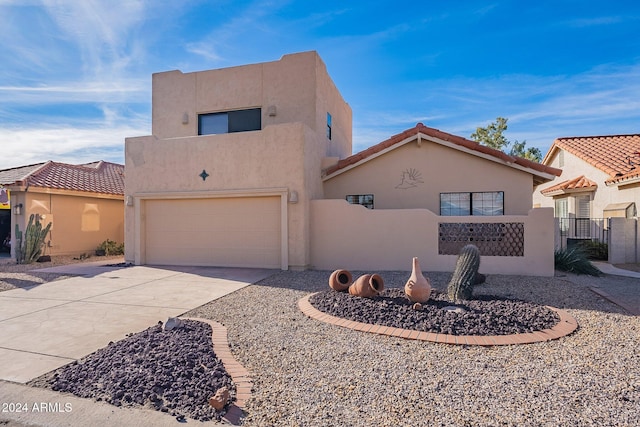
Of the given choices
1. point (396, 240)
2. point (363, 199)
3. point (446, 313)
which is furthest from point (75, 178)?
point (446, 313)

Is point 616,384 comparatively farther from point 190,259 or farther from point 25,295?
point 190,259

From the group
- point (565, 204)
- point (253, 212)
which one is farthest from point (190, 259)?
point (565, 204)

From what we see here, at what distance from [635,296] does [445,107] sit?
17.6 meters

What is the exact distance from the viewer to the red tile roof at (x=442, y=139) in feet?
41.9

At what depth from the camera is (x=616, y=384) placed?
3.78m

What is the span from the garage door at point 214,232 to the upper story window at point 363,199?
3.57 metres

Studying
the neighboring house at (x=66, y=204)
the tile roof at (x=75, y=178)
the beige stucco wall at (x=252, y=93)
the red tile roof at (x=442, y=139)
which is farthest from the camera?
the tile roof at (x=75, y=178)

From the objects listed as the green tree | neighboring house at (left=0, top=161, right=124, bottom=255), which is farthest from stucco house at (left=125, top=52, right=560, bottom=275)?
the green tree

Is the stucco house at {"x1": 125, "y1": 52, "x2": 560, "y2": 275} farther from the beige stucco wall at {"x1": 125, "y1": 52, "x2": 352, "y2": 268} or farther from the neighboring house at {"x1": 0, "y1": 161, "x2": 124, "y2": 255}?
the neighboring house at {"x1": 0, "y1": 161, "x2": 124, "y2": 255}

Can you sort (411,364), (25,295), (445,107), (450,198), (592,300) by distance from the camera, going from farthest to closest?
(445,107)
(450,198)
(25,295)
(592,300)
(411,364)

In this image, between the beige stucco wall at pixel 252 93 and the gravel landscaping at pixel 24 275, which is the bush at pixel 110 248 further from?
the beige stucco wall at pixel 252 93

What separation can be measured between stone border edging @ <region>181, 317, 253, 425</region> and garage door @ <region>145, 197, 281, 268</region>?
22.5 feet

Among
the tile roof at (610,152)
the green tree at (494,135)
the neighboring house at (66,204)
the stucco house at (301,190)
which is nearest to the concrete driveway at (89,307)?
the stucco house at (301,190)

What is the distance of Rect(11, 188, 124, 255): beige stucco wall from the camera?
1557cm
